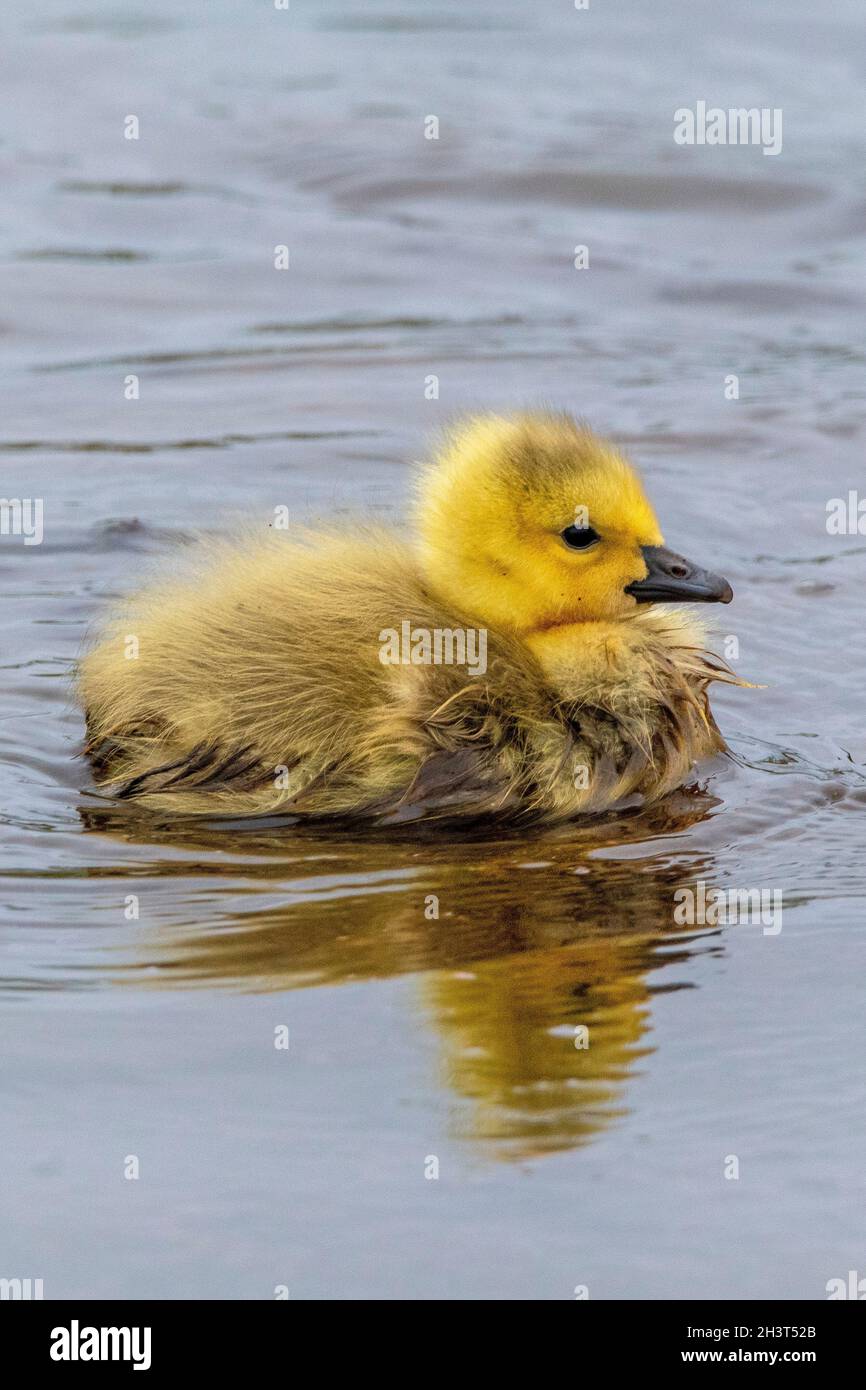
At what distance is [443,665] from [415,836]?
15.8 inches

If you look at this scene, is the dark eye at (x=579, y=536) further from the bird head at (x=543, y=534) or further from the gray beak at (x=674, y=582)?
the gray beak at (x=674, y=582)

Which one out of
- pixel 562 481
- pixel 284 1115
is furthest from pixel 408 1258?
pixel 562 481

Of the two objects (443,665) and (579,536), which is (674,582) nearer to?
(579,536)

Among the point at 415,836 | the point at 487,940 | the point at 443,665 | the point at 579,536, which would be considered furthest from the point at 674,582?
the point at 487,940

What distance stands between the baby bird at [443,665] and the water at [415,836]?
15cm

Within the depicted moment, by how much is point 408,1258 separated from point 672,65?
1178 centimetres

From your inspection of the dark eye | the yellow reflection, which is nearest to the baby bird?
the dark eye

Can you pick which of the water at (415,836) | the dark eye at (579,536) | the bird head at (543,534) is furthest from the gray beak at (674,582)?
the water at (415,836)

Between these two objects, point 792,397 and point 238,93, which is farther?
point 238,93

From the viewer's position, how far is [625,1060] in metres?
4.02

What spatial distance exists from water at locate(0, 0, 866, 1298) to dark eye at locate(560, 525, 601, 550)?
675 mm

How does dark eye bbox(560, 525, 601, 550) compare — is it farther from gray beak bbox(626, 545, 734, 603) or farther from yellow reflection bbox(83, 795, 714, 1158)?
yellow reflection bbox(83, 795, 714, 1158)

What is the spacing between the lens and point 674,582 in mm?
5309
